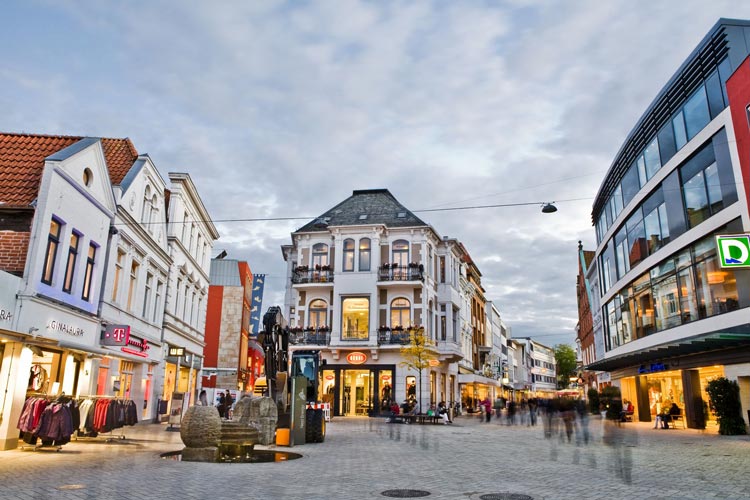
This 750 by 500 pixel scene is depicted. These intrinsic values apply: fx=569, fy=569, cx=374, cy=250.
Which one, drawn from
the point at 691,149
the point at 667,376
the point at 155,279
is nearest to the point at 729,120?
the point at 691,149

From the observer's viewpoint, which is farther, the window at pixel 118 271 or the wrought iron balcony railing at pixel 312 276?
the wrought iron balcony railing at pixel 312 276

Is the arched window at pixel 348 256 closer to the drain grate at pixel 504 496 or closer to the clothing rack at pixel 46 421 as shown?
the clothing rack at pixel 46 421

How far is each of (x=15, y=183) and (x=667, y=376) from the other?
3202cm

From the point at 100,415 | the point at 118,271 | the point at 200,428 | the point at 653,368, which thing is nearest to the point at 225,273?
the point at 118,271

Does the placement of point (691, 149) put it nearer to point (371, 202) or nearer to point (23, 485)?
point (371, 202)

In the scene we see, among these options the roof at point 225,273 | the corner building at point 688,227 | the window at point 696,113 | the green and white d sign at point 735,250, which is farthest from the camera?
the roof at point 225,273

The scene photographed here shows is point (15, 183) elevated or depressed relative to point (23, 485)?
elevated

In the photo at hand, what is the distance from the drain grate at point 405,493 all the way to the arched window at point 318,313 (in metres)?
30.0

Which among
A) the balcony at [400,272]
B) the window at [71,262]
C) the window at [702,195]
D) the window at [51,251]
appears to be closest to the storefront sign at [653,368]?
the window at [702,195]

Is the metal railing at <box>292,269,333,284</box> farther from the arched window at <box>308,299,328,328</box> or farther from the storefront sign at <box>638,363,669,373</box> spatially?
the storefront sign at <box>638,363,669,373</box>

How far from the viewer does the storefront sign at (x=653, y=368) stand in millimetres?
28812

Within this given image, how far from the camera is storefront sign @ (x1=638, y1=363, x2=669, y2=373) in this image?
94.5ft

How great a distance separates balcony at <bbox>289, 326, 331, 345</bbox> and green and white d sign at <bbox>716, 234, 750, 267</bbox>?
2454 centimetres

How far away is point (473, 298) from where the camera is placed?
55031 millimetres
